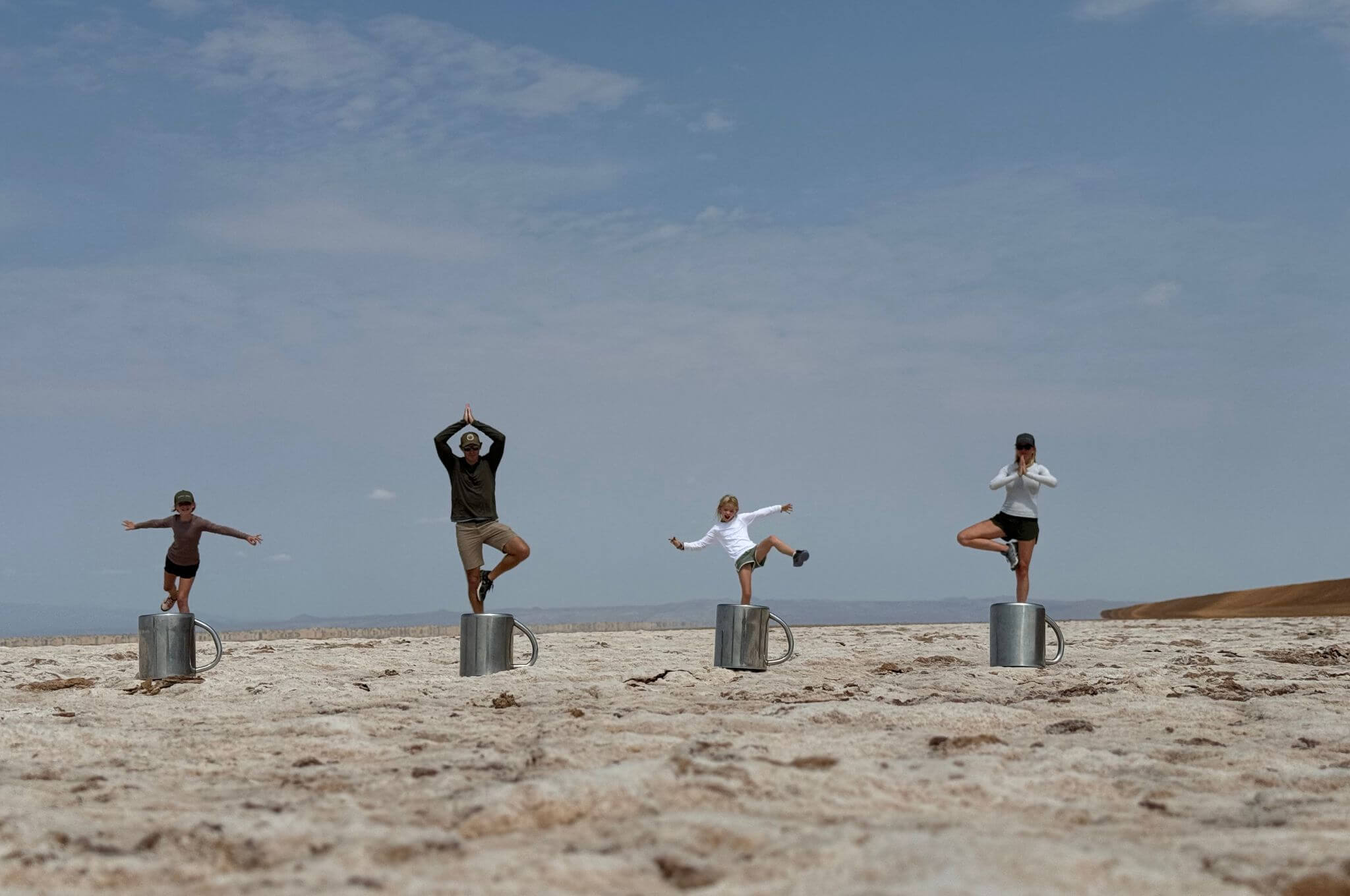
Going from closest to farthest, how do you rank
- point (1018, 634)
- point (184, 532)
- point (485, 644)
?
point (485, 644) → point (1018, 634) → point (184, 532)

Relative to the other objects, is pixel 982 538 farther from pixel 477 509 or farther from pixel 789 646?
pixel 477 509

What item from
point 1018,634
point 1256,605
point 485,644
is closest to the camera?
point 485,644

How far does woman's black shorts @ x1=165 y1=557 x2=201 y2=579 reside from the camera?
1072 centimetres

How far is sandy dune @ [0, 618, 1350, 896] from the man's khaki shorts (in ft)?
5.14

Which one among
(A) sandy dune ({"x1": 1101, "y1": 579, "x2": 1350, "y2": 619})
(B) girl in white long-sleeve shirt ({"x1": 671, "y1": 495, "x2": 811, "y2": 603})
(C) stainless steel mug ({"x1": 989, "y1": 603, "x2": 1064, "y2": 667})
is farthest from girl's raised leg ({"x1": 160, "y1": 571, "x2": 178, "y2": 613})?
(A) sandy dune ({"x1": 1101, "y1": 579, "x2": 1350, "y2": 619})

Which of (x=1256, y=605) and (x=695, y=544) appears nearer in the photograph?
(x=695, y=544)

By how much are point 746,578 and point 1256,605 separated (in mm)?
13911

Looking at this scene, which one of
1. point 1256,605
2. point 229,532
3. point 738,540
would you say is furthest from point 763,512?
point 1256,605

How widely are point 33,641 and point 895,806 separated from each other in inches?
476

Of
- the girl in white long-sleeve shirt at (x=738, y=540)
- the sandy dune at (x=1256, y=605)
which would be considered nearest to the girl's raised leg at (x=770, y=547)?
the girl in white long-sleeve shirt at (x=738, y=540)

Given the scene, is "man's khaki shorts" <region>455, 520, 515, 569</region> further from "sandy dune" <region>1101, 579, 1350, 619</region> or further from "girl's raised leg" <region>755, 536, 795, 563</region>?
"sandy dune" <region>1101, 579, 1350, 619</region>

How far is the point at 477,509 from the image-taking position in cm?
912

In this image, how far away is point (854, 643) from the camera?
1187 centimetres

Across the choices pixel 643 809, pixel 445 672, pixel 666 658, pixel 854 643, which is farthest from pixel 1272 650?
pixel 643 809
